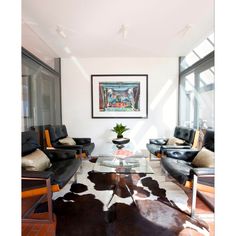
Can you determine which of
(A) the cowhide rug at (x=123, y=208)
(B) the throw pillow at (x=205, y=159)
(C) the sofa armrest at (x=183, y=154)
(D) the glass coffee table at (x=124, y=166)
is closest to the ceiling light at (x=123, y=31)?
(D) the glass coffee table at (x=124, y=166)

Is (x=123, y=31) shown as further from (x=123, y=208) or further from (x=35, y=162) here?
(x=123, y=208)

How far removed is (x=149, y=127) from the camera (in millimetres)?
4094

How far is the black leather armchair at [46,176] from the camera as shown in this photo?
1549 mm

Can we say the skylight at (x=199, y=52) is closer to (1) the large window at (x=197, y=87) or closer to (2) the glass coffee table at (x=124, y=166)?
(1) the large window at (x=197, y=87)

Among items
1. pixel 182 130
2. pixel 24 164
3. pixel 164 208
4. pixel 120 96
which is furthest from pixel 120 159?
pixel 120 96

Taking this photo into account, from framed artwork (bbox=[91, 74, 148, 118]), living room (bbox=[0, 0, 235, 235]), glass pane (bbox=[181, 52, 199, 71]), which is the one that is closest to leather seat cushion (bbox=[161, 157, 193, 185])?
living room (bbox=[0, 0, 235, 235])

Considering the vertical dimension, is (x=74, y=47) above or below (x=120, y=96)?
above

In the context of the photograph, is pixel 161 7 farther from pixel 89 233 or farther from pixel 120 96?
pixel 89 233

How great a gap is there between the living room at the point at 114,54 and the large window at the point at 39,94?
3 centimetres

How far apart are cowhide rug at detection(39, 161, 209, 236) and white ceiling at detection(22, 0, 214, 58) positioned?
2514 millimetres

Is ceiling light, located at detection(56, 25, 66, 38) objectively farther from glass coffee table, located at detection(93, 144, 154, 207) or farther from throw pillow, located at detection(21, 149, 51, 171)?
glass coffee table, located at detection(93, 144, 154, 207)

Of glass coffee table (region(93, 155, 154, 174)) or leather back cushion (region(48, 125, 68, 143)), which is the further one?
leather back cushion (region(48, 125, 68, 143))

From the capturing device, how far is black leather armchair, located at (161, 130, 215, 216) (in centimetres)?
162

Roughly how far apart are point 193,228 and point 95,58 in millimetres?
3856
